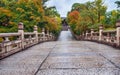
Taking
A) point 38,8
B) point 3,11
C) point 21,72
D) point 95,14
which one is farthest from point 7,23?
point 21,72

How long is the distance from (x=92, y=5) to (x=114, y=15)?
3303 mm

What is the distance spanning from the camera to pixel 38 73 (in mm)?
4816

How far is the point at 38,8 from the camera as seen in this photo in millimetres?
25047

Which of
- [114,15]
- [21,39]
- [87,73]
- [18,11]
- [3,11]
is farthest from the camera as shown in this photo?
[114,15]

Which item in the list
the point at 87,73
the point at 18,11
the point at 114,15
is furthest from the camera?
the point at 114,15

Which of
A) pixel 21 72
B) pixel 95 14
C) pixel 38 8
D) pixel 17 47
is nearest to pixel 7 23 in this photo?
pixel 38 8

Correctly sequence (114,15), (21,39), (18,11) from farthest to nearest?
(114,15)
(18,11)
(21,39)

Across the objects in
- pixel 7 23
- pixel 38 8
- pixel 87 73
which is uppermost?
pixel 38 8

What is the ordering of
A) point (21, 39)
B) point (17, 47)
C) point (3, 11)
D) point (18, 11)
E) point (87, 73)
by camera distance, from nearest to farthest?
point (87, 73) → point (17, 47) → point (21, 39) → point (3, 11) → point (18, 11)

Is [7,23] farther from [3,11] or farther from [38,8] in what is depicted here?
[38,8]

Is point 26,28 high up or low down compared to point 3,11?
down

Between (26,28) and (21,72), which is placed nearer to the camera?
(21,72)

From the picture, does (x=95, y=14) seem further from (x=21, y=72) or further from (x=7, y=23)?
(x=21, y=72)

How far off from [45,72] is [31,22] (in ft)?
64.6
